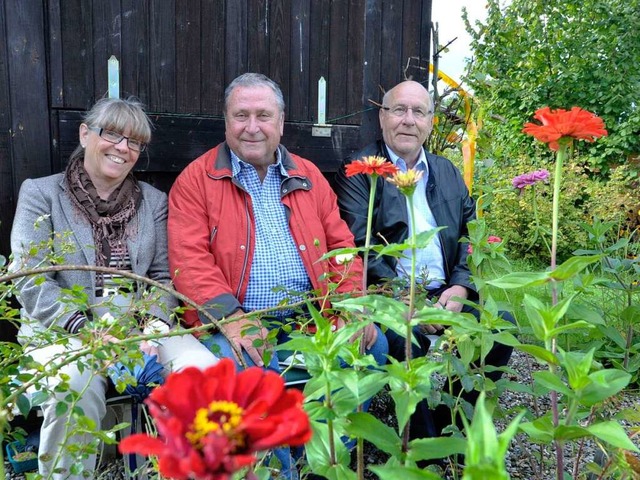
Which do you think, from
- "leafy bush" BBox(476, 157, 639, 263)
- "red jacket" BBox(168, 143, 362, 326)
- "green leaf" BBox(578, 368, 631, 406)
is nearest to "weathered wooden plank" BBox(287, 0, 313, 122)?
"red jacket" BBox(168, 143, 362, 326)

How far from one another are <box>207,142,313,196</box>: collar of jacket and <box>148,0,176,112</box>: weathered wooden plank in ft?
1.36

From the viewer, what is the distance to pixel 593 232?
7.48ft

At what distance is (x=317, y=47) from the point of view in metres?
3.27

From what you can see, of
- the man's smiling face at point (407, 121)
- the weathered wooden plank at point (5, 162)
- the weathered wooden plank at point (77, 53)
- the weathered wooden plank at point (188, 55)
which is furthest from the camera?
the man's smiling face at point (407, 121)

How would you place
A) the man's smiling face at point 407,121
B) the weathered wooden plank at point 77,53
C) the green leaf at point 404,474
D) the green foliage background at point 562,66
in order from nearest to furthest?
the green leaf at point 404,474
the weathered wooden plank at point 77,53
the man's smiling face at point 407,121
the green foliage background at point 562,66

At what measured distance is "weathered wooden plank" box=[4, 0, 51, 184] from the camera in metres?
2.54

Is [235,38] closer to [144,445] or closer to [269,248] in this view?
[269,248]

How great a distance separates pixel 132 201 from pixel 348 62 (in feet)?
4.83

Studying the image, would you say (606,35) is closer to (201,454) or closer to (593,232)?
(593,232)

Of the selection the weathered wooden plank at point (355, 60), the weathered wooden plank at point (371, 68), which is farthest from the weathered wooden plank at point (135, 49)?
the weathered wooden plank at point (371, 68)

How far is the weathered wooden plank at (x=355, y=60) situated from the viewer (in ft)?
11.0

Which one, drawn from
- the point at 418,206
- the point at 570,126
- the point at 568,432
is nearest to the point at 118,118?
the point at 418,206

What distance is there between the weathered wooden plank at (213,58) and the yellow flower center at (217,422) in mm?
2573

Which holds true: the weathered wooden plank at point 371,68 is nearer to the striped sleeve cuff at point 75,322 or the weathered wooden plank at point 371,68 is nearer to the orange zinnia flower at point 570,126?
the striped sleeve cuff at point 75,322
